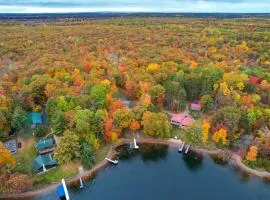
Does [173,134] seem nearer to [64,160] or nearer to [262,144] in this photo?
[262,144]

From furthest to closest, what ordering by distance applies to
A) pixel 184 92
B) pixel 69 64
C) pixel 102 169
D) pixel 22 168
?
pixel 69 64 < pixel 184 92 < pixel 102 169 < pixel 22 168

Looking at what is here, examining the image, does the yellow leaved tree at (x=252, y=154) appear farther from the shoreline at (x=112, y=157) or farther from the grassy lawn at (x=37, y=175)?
the grassy lawn at (x=37, y=175)

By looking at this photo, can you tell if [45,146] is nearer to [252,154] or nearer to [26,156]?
[26,156]

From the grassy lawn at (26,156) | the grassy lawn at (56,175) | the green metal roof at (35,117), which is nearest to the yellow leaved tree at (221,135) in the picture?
the grassy lawn at (56,175)

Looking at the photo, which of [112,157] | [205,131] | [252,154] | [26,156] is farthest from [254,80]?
[26,156]

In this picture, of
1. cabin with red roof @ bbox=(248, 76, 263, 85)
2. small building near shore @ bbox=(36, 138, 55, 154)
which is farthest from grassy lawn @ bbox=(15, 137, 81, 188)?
cabin with red roof @ bbox=(248, 76, 263, 85)

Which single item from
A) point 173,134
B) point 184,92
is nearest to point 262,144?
point 173,134
